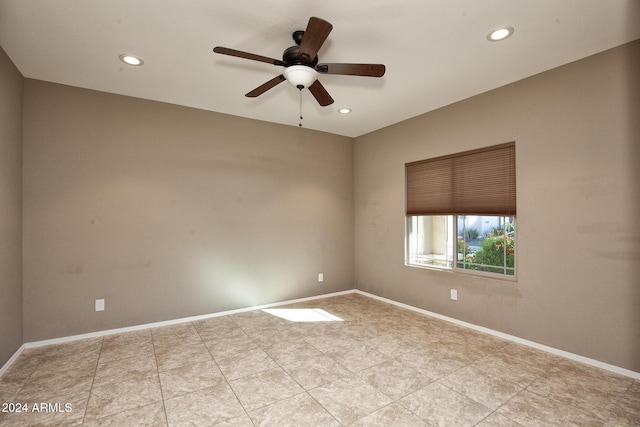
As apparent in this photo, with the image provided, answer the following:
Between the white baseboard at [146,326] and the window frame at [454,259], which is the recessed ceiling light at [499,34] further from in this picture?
the white baseboard at [146,326]

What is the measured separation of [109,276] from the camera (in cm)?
341

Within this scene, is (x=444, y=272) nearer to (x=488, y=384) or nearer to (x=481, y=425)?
(x=488, y=384)

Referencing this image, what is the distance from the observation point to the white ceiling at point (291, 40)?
2.10 meters

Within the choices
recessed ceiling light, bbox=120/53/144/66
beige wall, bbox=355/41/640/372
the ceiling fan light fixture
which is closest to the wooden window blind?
beige wall, bbox=355/41/640/372

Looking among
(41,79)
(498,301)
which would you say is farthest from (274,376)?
(41,79)

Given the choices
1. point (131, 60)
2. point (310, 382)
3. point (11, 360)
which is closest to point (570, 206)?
point (310, 382)

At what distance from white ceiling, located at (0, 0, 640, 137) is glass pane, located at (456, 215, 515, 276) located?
58.8 inches

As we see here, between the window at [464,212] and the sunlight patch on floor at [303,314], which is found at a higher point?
the window at [464,212]

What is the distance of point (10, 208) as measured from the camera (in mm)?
2744

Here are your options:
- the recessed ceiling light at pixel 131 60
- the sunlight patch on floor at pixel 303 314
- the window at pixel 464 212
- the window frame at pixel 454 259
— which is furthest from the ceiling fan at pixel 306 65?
the sunlight patch on floor at pixel 303 314

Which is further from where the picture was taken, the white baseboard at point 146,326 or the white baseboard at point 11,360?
the white baseboard at point 146,326

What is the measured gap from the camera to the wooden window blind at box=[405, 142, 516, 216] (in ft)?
10.8

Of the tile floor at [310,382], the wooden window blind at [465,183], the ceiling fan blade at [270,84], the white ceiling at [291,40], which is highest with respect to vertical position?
the white ceiling at [291,40]

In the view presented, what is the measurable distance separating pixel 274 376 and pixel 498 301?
2480 millimetres
